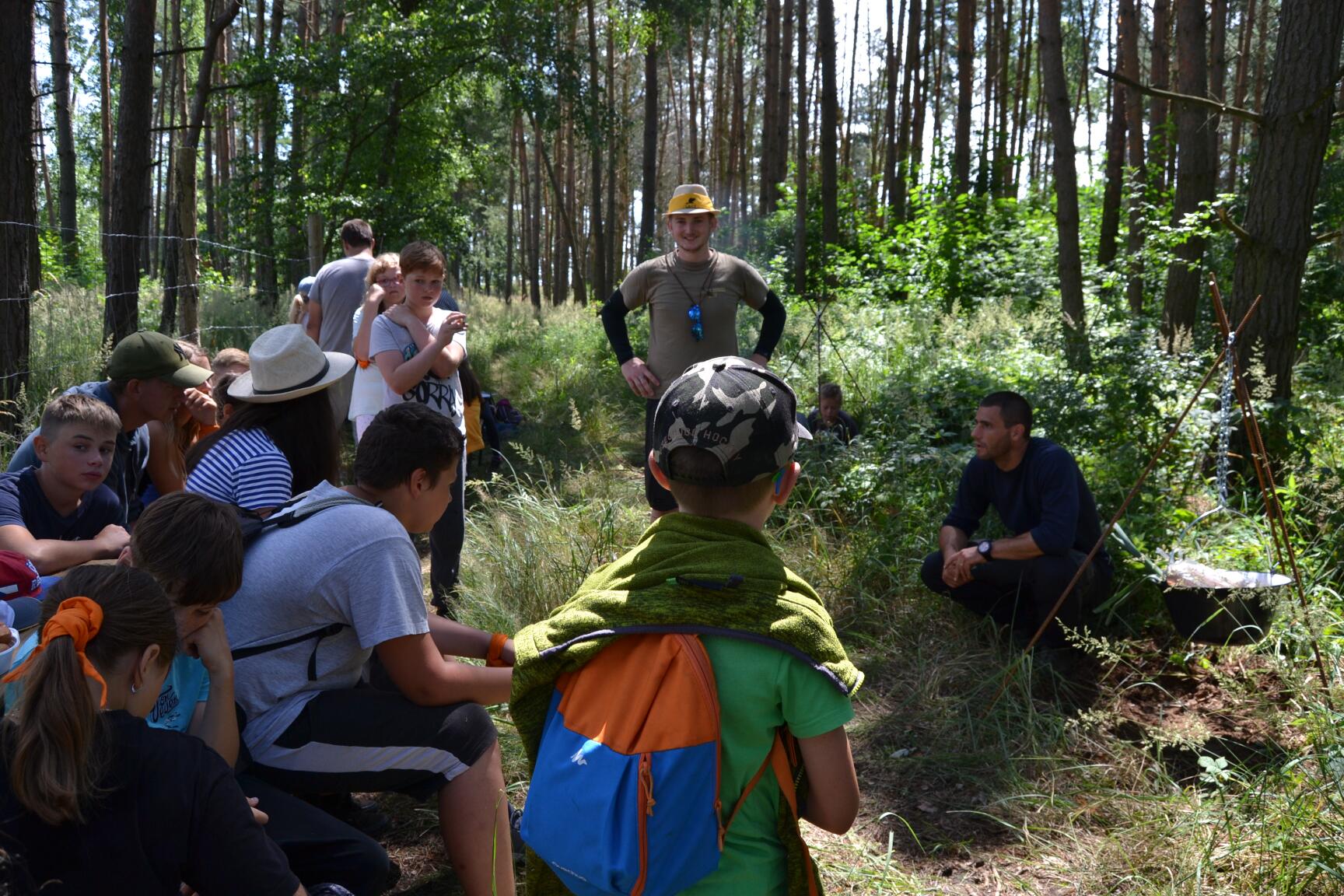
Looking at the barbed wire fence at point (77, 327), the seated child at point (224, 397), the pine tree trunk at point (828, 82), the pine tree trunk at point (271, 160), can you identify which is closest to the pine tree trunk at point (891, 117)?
the pine tree trunk at point (828, 82)

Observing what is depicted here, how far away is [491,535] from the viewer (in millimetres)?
5207

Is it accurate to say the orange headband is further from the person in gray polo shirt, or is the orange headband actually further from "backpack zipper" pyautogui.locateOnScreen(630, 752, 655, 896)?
the person in gray polo shirt

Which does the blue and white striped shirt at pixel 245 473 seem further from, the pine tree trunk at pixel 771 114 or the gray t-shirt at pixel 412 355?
the pine tree trunk at pixel 771 114

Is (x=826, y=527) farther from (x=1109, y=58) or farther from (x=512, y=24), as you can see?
(x=1109, y=58)

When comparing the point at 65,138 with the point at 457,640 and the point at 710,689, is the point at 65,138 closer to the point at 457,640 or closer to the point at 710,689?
the point at 457,640

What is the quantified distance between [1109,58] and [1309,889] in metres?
31.1

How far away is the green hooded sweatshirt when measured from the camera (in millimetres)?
1471

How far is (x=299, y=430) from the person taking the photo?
3.28m

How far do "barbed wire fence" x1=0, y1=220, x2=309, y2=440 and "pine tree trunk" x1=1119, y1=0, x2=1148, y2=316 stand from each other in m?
7.56

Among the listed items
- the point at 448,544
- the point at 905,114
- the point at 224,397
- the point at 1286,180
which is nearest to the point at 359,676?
the point at 224,397

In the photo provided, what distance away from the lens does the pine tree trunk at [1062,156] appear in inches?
317

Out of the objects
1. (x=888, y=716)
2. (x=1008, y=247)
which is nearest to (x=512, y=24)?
(x=1008, y=247)

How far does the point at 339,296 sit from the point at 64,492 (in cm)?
324

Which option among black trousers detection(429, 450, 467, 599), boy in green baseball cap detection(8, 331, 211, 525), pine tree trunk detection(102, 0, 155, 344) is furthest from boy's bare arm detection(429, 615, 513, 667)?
pine tree trunk detection(102, 0, 155, 344)
